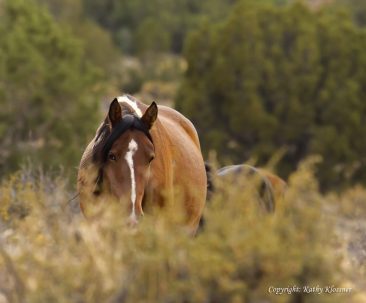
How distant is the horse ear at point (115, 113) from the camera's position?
22.4 ft

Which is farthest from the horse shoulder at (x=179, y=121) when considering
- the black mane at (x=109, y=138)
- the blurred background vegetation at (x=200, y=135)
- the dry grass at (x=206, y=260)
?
the dry grass at (x=206, y=260)

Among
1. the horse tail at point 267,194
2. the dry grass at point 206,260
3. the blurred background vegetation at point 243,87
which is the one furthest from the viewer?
the blurred background vegetation at point 243,87

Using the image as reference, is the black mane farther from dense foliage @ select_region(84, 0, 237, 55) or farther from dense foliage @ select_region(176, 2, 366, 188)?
dense foliage @ select_region(84, 0, 237, 55)

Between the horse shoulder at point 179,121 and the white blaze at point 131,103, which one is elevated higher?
the white blaze at point 131,103

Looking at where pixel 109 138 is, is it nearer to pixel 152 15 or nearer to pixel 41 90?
pixel 41 90

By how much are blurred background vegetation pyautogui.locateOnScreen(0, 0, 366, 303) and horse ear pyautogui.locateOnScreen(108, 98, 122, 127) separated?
0.61 m

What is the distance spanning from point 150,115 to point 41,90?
21.8m

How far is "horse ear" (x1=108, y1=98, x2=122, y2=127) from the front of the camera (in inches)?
269

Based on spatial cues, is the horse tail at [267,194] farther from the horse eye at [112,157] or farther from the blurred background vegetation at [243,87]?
the blurred background vegetation at [243,87]

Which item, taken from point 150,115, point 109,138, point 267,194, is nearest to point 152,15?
point 267,194

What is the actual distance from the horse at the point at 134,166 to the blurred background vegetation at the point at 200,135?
0.35 metres

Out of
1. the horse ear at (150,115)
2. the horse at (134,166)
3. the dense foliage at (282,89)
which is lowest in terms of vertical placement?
the dense foliage at (282,89)

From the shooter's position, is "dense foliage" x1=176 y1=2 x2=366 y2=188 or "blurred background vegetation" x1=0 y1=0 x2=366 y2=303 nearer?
"blurred background vegetation" x1=0 y1=0 x2=366 y2=303

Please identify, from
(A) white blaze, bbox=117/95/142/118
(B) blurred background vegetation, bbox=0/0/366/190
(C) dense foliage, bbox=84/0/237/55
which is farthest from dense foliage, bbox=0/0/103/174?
(C) dense foliage, bbox=84/0/237/55
